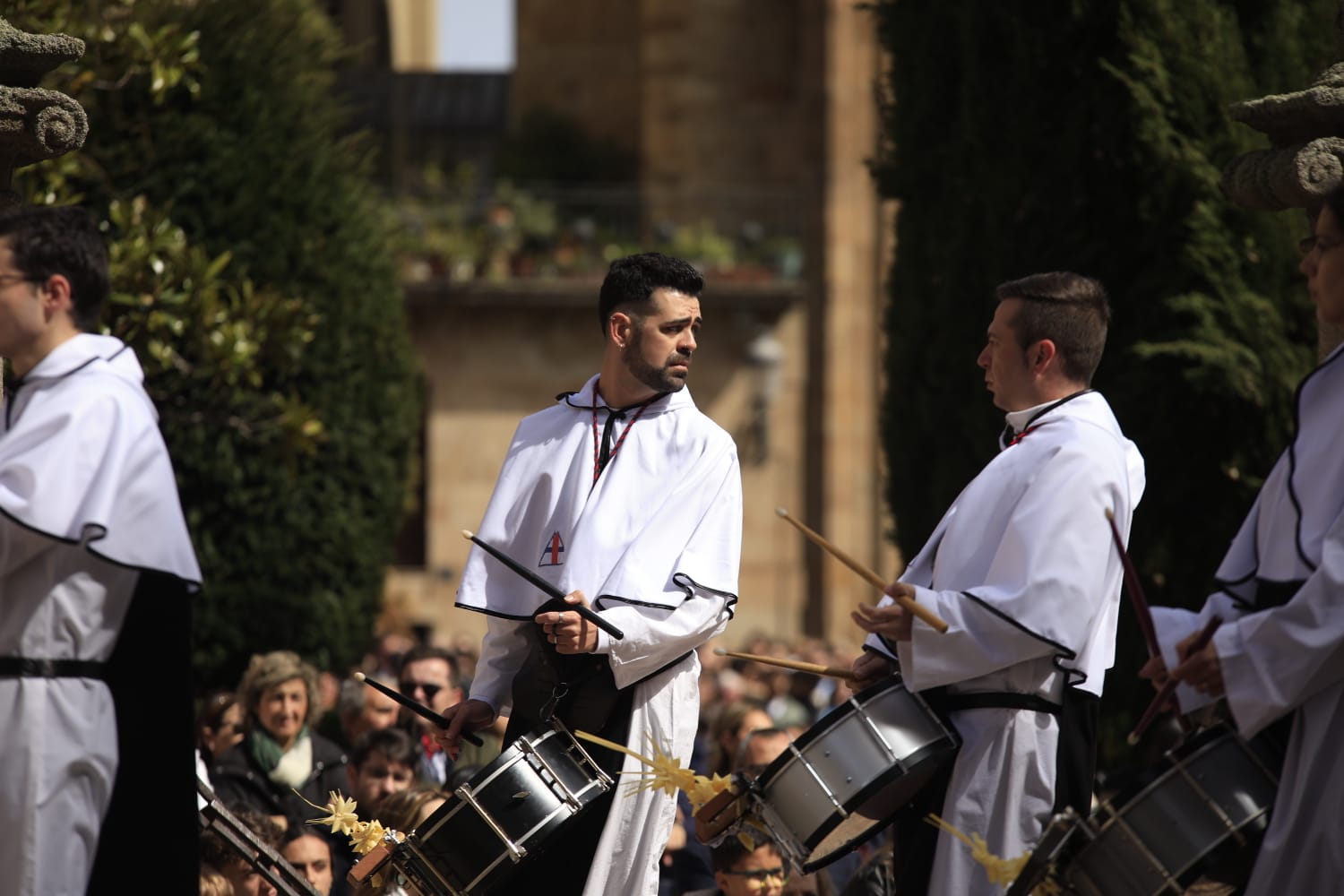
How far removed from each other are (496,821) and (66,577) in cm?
133

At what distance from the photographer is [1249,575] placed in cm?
424

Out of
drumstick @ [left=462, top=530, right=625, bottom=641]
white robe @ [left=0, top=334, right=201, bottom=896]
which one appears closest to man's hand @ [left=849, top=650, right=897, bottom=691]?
drumstick @ [left=462, top=530, right=625, bottom=641]

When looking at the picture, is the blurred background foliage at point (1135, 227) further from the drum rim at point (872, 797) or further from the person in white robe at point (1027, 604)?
the drum rim at point (872, 797)

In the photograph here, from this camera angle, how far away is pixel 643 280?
5.25 meters

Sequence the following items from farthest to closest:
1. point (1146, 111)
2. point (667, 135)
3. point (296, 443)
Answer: point (667, 135) < point (296, 443) < point (1146, 111)

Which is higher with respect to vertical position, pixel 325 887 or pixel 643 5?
pixel 643 5

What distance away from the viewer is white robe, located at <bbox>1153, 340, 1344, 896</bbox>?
12.6 ft

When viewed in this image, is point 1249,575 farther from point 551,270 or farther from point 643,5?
point 643,5

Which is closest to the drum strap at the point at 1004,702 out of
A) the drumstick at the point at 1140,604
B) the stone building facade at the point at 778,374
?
the drumstick at the point at 1140,604

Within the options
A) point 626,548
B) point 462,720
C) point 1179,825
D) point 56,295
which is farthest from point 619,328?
point 1179,825

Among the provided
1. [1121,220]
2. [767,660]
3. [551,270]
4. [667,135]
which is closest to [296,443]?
[1121,220]

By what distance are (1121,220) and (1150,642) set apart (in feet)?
17.2

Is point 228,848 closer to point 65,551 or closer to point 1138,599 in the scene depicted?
point 65,551

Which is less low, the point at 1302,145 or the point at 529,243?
the point at 1302,145
